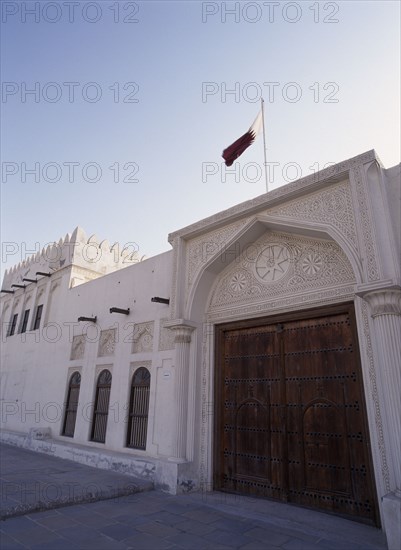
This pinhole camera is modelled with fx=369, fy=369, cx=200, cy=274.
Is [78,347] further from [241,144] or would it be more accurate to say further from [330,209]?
[330,209]

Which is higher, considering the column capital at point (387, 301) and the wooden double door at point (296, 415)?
the column capital at point (387, 301)

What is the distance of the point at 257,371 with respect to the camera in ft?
17.4

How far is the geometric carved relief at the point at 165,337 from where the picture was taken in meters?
6.21

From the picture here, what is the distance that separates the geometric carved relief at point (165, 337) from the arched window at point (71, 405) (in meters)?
2.99

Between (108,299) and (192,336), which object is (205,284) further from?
(108,299)

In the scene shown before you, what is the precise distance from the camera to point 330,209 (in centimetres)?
470

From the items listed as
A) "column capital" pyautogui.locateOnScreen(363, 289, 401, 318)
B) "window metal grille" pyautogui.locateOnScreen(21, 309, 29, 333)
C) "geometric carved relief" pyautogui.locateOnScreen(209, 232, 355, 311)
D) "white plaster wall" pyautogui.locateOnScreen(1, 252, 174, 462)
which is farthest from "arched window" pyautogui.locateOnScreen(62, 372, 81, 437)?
"column capital" pyautogui.locateOnScreen(363, 289, 401, 318)

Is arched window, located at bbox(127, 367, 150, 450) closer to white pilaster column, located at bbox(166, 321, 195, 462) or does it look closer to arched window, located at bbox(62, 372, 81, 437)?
white pilaster column, located at bbox(166, 321, 195, 462)

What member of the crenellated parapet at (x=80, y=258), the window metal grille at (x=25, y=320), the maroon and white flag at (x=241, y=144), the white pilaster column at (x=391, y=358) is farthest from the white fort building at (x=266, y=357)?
the window metal grille at (x=25, y=320)

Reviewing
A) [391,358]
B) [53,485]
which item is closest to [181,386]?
[53,485]

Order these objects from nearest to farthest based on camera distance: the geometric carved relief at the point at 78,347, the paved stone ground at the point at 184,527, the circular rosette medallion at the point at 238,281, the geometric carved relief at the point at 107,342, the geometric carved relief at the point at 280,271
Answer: the paved stone ground at the point at 184,527
the geometric carved relief at the point at 280,271
the circular rosette medallion at the point at 238,281
the geometric carved relief at the point at 107,342
the geometric carved relief at the point at 78,347

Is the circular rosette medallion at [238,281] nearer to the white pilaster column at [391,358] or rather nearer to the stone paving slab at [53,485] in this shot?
the white pilaster column at [391,358]

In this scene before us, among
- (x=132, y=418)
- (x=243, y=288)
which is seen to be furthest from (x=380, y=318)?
(x=132, y=418)

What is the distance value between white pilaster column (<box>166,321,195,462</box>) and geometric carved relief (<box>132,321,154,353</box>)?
92 centimetres
